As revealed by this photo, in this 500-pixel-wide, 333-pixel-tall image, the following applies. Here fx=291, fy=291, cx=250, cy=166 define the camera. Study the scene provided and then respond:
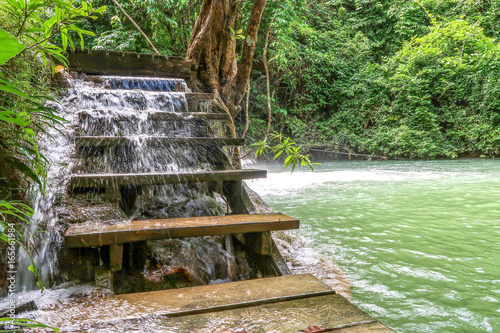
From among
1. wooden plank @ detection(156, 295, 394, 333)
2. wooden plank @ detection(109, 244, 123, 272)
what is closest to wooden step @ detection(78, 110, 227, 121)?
wooden plank @ detection(109, 244, 123, 272)

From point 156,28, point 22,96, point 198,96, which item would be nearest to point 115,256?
point 22,96

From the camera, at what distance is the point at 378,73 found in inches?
586

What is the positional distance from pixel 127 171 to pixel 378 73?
15.2 meters

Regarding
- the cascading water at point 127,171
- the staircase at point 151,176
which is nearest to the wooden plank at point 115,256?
the staircase at point 151,176

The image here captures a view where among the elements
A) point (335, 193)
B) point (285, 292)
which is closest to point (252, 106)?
point (335, 193)

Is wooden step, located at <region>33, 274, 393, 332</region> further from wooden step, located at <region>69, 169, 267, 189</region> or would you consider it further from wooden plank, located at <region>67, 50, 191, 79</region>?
wooden plank, located at <region>67, 50, 191, 79</region>

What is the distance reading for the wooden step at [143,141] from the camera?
2.38 m

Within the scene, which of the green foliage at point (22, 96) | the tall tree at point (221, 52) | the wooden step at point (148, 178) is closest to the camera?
the green foliage at point (22, 96)

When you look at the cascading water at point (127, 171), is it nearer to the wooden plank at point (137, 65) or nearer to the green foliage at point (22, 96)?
the green foliage at point (22, 96)

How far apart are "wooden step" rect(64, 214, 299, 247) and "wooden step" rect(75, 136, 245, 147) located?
89cm

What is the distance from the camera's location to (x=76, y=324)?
111 centimetres

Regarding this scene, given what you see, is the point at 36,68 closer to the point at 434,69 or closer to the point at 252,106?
the point at 252,106

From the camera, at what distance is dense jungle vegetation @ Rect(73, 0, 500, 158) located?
11.5 meters

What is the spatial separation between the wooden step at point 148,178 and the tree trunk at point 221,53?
87.5 inches
